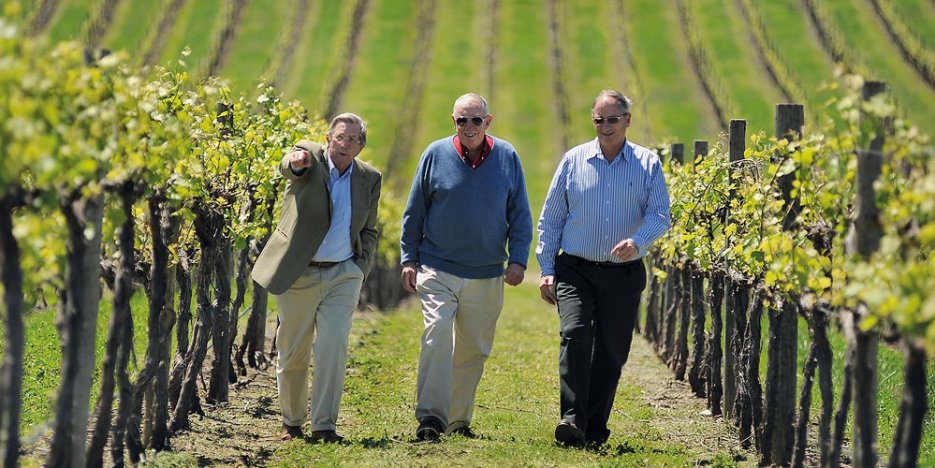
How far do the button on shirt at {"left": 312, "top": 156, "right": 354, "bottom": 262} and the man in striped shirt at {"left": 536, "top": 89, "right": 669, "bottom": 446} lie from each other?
56.5 inches

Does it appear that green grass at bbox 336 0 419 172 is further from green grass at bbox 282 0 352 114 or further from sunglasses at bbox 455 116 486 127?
sunglasses at bbox 455 116 486 127

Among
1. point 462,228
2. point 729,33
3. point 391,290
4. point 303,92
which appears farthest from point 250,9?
point 462,228

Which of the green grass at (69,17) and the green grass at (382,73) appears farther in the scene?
the green grass at (69,17)

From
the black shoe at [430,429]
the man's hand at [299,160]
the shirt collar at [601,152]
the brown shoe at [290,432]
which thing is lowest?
the brown shoe at [290,432]

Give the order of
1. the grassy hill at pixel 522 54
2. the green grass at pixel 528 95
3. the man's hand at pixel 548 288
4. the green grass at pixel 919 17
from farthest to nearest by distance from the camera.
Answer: the green grass at pixel 919 17, the grassy hill at pixel 522 54, the green grass at pixel 528 95, the man's hand at pixel 548 288

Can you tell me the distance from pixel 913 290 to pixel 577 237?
15.0 ft

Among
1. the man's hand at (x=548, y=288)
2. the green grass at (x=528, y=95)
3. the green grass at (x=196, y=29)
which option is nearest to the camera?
the man's hand at (x=548, y=288)

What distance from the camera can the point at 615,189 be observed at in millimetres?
10102

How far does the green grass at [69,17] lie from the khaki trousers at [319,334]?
61.7 meters

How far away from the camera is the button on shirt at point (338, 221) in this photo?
32.6ft

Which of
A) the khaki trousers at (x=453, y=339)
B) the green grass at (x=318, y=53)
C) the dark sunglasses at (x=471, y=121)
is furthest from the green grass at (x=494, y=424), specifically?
the green grass at (x=318, y=53)

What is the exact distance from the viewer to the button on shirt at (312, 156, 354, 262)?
32.6 ft

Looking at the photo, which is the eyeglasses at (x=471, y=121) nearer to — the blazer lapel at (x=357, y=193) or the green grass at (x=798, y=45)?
the blazer lapel at (x=357, y=193)

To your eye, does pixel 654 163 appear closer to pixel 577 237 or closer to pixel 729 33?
pixel 577 237
